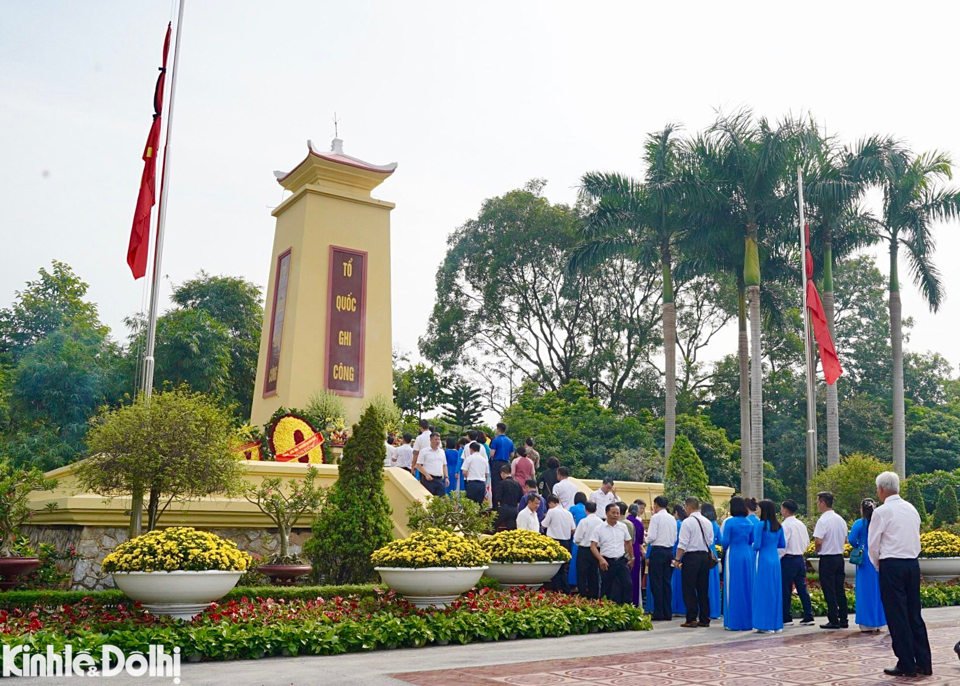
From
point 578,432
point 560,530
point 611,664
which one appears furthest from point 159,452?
Result: point 578,432

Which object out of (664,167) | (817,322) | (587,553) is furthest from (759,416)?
(587,553)

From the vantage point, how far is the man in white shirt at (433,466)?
1409 cm

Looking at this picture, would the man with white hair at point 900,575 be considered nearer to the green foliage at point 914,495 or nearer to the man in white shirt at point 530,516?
the man in white shirt at point 530,516

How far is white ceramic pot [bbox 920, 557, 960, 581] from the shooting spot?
1474 centimetres

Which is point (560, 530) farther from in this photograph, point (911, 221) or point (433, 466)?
point (911, 221)

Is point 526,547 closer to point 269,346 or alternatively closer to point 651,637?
point 651,637

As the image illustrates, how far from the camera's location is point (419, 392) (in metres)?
36.6

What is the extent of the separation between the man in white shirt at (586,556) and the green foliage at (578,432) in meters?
16.0

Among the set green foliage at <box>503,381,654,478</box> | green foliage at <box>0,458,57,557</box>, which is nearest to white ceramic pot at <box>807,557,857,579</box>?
green foliage at <box>0,458,57,557</box>

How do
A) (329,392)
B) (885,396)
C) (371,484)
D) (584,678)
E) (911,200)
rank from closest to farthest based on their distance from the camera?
(584,678) < (371,484) < (329,392) < (911,200) < (885,396)

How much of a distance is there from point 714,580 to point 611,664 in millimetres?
4769

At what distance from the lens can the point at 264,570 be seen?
10.4m

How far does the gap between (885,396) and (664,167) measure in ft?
65.4

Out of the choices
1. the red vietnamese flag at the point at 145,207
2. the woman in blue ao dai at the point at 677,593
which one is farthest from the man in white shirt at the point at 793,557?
the red vietnamese flag at the point at 145,207
